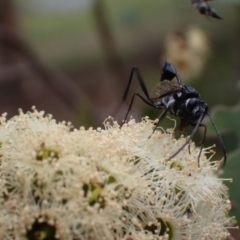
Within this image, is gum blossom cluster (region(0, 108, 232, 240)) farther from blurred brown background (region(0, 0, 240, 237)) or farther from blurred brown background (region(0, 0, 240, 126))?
blurred brown background (region(0, 0, 240, 126))

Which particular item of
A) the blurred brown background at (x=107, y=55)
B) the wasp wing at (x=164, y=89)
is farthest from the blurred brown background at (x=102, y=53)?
the wasp wing at (x=164, y=89)

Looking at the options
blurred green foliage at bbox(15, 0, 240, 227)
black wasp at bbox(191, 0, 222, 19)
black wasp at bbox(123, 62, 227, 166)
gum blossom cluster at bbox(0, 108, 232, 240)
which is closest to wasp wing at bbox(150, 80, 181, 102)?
black wasp at bbox(123, 62, 227, 166)

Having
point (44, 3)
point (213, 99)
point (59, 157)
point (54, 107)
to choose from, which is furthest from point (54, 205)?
point (44, 3)

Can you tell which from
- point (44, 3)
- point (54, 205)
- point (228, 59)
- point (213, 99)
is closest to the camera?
point (54, 205)

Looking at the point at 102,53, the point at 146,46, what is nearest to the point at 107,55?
the point at 102,53

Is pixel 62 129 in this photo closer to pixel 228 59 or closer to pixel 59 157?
pixel 59 157

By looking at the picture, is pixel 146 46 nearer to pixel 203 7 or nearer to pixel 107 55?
pixel 107 55
